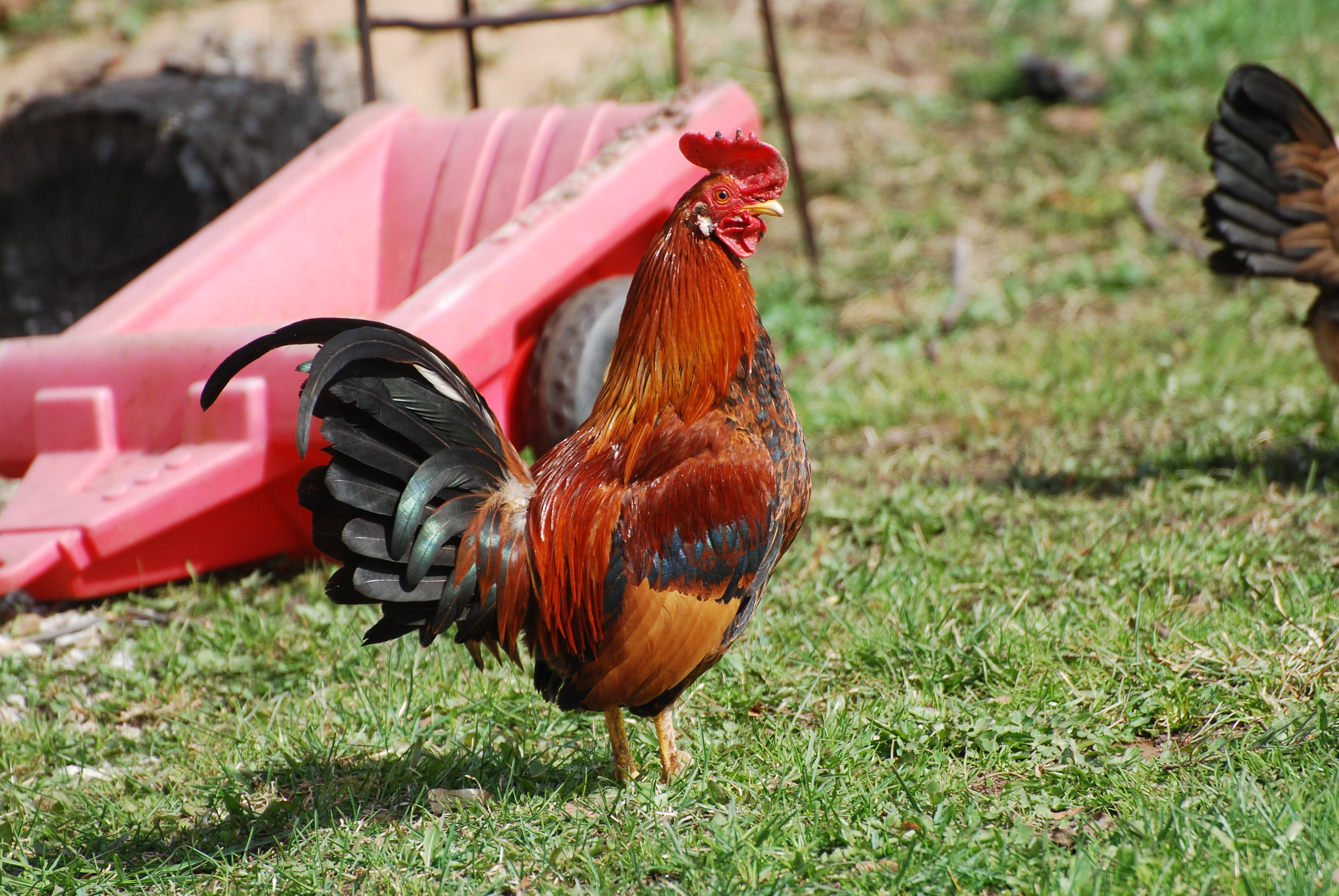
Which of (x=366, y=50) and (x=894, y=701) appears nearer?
(x=894, y=701)

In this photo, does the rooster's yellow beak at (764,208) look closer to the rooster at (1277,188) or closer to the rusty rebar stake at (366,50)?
the rooster at (1277,188)

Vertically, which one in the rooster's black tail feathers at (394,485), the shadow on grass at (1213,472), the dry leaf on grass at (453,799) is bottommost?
the shadow on grass at (1213,472)

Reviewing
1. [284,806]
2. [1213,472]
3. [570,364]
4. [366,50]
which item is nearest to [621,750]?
[284,806]

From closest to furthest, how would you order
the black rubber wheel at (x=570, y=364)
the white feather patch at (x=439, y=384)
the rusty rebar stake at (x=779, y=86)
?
1. the white feather patch at (x=439, y=384)
2. the black rubber wheel at (x=570, y=364)
3. the rusty rebar stake at (x=779, y=86)

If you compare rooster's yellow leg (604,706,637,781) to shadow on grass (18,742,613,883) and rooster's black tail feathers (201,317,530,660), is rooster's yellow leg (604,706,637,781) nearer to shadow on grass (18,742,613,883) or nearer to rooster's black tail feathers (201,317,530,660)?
shadow on grass (18,742,613,883)

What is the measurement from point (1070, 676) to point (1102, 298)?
3.85 meters

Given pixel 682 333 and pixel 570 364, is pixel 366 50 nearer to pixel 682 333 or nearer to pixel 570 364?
pixel 570 364

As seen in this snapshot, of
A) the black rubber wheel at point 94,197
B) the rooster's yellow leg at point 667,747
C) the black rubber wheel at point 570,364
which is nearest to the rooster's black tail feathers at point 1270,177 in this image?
the black rubber wheel at point 570,364

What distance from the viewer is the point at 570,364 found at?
147 inches

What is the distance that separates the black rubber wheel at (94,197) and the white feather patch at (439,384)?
3.65 m

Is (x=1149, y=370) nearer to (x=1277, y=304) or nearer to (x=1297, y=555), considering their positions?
(x=1277, y=304)

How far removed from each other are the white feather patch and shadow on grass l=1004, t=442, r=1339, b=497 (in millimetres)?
2431

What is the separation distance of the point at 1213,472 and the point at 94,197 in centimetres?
512

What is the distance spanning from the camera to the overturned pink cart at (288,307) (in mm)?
3271
